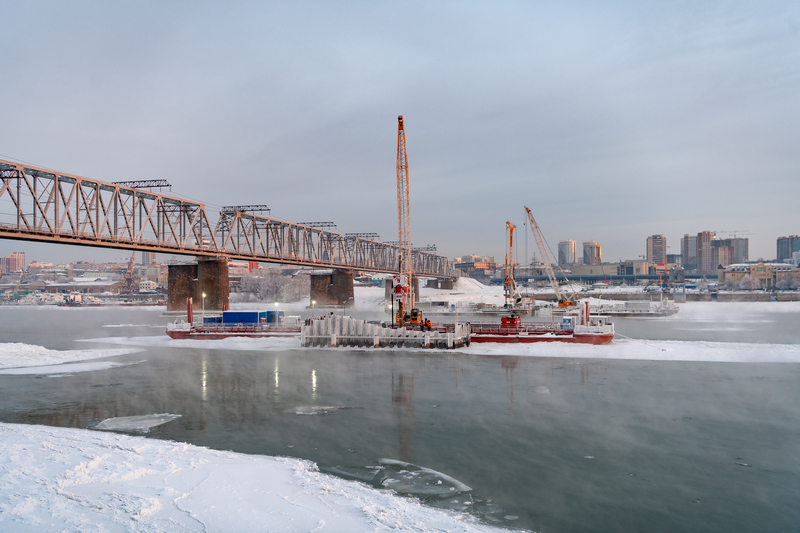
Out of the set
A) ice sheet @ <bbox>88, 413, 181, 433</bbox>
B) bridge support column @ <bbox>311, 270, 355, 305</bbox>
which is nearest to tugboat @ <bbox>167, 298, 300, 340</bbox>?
ice sheet @ <bbox>88, 413, 181, 433</bbox>

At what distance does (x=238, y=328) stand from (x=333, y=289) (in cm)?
8233

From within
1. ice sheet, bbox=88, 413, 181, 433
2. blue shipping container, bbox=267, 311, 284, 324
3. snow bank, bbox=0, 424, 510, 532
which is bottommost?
ice sheet, bbox=88, 413, 181, 433

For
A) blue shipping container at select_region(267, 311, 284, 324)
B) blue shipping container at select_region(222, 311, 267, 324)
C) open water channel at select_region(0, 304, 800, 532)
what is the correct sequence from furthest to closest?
blue shipping container at select_region(222, 311, 267, 324) < blue shipping container at select_region(267, 311, 284, 324) < open water channel at select_region(0, 304, 800, 532)

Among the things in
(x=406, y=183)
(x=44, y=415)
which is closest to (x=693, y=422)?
(x=44, y=415)

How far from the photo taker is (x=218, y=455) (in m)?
18.0

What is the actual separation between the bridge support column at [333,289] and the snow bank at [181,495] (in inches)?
4998

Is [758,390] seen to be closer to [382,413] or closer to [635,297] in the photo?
[382,413]

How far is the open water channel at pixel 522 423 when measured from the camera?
48.5ft

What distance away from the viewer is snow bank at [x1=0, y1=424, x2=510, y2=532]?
12.2 meters

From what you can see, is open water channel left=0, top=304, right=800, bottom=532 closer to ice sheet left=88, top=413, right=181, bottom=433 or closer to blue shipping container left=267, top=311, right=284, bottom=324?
ice sheet left=88, top=413, right=181, bottom=433

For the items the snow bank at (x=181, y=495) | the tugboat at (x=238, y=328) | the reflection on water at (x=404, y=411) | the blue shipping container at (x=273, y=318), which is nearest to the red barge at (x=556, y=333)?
the reflection on water at (x=404, y=411)

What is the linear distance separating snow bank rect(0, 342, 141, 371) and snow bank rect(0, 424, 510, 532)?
95.9 ft

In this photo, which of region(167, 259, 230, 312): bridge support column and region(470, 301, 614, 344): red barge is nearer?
region(470, 301, 614, 344): red barge

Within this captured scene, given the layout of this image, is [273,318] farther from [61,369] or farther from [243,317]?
[61,369]
